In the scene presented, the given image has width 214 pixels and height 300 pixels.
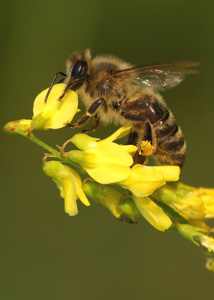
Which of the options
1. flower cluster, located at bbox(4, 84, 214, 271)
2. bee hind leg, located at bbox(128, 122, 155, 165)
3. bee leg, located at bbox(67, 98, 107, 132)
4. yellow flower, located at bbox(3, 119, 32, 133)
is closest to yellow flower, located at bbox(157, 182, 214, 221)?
flower cluster, located at bbox(4, 84, 214, 271)

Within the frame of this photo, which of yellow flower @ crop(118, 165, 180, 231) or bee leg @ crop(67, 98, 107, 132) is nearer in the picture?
yellow flower @ crop(118, 165, 180, 231)

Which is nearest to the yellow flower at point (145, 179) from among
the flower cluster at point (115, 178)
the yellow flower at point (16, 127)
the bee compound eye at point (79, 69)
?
the flower cluster at point (115, 178)

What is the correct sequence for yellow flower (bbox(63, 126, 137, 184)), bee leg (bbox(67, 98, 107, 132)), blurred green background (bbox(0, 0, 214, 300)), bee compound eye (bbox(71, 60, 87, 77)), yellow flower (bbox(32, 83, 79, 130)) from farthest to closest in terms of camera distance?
1. blurred green background (bbox(0, 0, 214, 300))
2. bee compound eye (bbox(71, 60, 87, 77))
3. bee leg (bbox(67, 98, 107, 132))
4. yellow flower (bbox(32, 83, 79, 130))
5. yellow flower (bbox(63, 126, 137, 184))

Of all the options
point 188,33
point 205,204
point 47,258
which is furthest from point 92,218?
point 205,204

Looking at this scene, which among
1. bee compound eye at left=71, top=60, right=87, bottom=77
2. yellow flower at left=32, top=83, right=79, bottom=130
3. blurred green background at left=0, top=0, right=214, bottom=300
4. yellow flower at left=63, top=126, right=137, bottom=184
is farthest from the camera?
blurred green background at left=0, top=0, right=214, bottom=300

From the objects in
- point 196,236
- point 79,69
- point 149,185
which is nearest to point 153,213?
point 149,185

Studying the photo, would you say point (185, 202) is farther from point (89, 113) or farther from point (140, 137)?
point (89, 113)

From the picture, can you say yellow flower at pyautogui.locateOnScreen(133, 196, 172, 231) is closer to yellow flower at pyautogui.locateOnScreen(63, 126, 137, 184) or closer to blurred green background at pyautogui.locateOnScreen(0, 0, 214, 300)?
yellow flower at pyautogui.locateOnScreen(63, 126, 137, 184)

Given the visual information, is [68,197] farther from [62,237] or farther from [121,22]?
[121,22]
